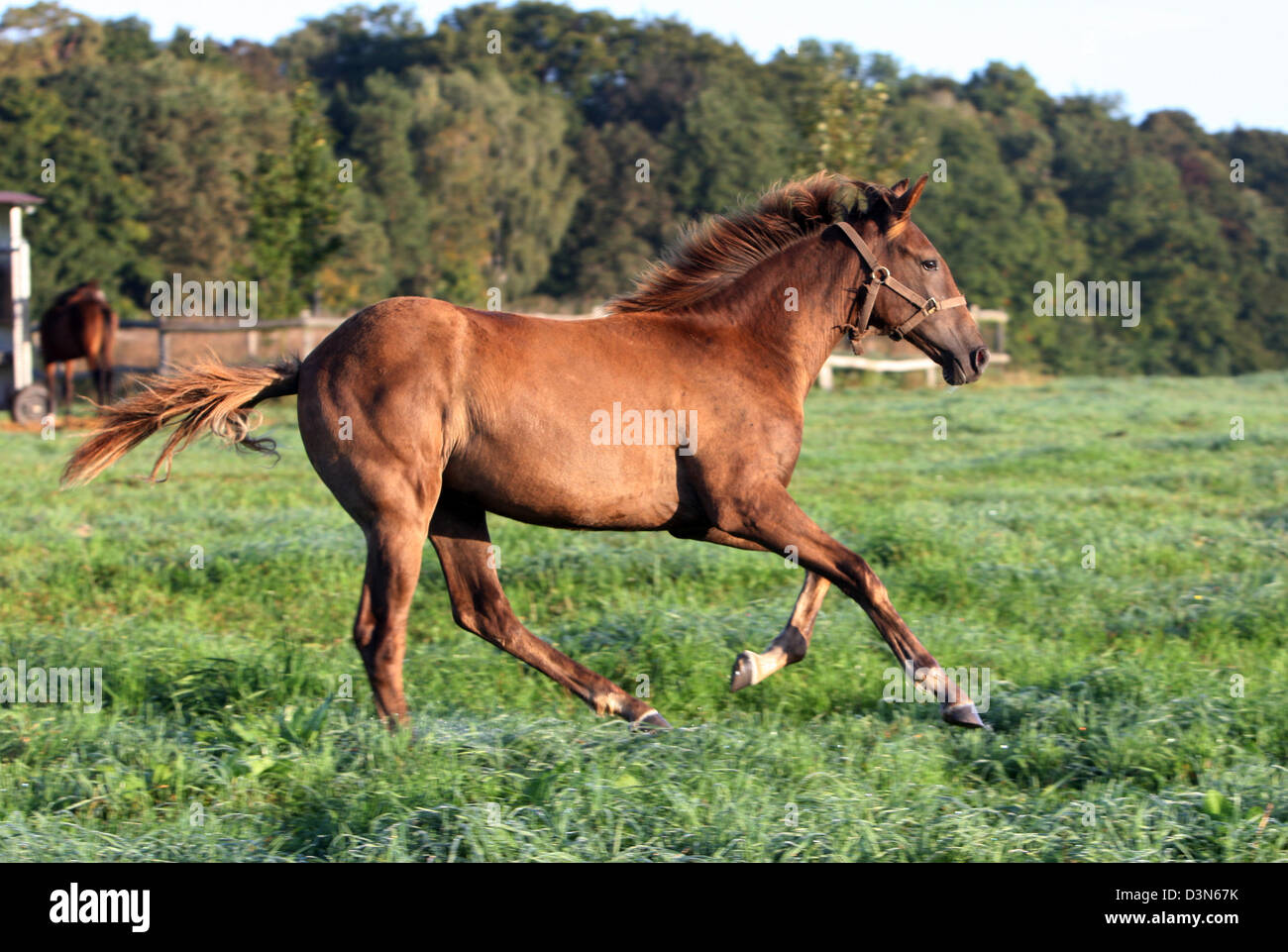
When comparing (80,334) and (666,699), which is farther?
(80,334)

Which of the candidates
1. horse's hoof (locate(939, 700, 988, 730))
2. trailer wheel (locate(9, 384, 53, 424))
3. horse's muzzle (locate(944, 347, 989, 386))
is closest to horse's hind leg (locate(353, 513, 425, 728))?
horse's hoof (locate(939, 700, 988, 730))

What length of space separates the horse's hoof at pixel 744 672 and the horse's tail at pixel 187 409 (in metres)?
2.09

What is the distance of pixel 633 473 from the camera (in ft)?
16.1

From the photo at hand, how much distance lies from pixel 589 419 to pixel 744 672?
120 centimetres

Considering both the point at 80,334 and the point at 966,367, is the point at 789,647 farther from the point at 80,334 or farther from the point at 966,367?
the point at 80,334

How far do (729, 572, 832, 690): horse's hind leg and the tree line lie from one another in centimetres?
3233

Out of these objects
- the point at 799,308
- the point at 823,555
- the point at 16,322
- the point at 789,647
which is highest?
the point at 16,322

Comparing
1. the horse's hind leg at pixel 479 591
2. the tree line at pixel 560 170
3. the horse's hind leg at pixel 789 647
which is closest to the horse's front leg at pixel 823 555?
the horse's hind leg at pixel 789 647

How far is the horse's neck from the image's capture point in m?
5.36

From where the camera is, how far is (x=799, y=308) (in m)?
5.38

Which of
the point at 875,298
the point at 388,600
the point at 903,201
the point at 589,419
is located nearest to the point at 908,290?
the point at 875,298

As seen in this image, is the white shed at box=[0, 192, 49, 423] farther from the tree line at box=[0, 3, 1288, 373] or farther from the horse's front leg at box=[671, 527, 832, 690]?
the tree line at box=[0, 3, 1288, 373]

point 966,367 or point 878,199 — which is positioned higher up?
point 878,199

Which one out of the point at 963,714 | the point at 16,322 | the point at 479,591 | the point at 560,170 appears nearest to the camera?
the point at 963,714
